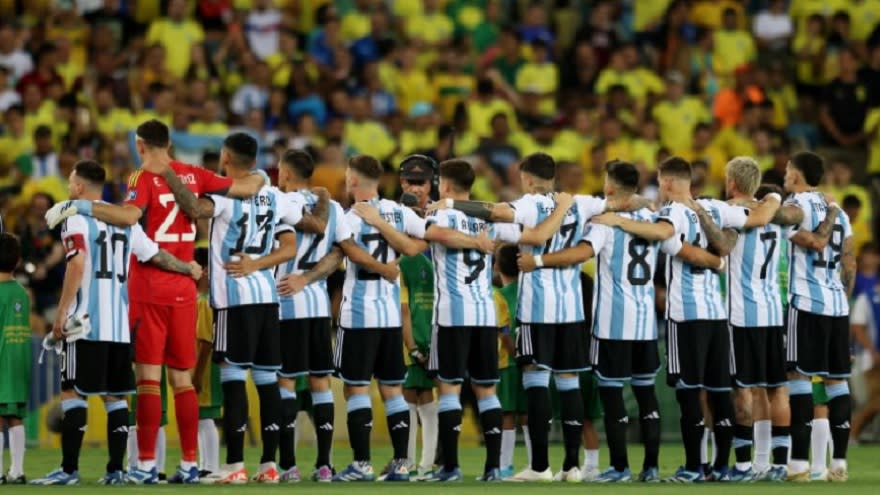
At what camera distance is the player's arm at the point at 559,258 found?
1583cm

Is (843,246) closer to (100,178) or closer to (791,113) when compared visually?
(100,178)

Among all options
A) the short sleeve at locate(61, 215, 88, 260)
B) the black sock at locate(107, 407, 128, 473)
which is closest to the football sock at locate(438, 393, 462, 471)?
the black sock at locate(107, 407, 128, 473)

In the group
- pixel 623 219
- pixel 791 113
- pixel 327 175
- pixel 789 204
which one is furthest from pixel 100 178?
pixel 791 113

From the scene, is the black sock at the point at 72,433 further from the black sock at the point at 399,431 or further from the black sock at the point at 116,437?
the black sock at the point at 399,431

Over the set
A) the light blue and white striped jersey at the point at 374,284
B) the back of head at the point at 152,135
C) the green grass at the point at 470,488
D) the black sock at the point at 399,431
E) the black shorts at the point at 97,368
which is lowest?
the green grass at the point at 470,488

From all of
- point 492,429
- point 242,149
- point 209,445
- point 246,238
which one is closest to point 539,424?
point 492,429

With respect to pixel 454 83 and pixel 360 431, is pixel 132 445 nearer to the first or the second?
pixel 360 431

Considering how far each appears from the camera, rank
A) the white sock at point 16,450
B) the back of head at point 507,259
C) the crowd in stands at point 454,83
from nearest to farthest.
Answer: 1. the white sock at point 16,450
2. the back of head at point 507,259
3. the crowd in stands at point 454,83

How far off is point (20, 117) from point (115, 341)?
9475mm

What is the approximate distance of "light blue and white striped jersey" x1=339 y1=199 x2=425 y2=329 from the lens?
51.5 feet

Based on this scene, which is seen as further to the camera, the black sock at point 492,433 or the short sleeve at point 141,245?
the black sock at point 492,433

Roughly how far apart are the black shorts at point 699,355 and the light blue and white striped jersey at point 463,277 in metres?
1.44

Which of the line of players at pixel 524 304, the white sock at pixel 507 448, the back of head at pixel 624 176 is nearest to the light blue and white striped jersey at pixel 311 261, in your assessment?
the line of players at pixel 524 304

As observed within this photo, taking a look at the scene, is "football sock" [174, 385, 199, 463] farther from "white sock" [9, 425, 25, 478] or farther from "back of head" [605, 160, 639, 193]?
"back of head" [605, 160, 639, 193]
